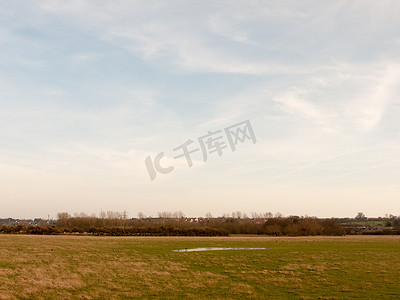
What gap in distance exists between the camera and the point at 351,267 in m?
34.7

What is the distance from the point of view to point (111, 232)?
109 metres

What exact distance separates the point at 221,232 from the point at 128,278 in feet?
311

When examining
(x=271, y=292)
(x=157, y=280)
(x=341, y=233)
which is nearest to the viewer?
(x=271, y=292)

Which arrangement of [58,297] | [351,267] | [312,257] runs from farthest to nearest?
[312,257]
[351,267]
[58,297]

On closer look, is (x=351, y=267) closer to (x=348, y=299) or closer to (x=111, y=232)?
(x=348, y=299)

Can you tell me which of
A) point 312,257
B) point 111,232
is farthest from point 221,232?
point 312,257

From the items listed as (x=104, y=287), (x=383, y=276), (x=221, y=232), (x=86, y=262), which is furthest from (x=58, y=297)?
(x=221, y=232)

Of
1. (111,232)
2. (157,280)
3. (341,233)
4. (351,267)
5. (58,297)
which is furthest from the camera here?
(341,233)

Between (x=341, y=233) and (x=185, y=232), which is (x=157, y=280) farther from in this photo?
(x=341, y=233)

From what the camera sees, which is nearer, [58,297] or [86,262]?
[58,297]

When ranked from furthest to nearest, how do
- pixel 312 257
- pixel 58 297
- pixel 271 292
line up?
pixel 312 257
pixel 271 292
pixel 58 297

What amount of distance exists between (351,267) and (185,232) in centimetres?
8569

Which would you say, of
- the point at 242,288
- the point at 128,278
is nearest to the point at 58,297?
the point at 128,278

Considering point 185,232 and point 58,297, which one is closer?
point 58,297
